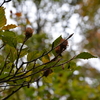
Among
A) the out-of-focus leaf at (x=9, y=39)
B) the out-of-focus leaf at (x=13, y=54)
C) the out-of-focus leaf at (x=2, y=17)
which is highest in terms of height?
the out-of-focus leaf at (x=2, y=17)

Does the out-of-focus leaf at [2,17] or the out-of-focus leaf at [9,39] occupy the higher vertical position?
the out-of-focus leaf at [2,17]

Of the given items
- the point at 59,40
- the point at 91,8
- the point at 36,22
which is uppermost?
the point at 91,8

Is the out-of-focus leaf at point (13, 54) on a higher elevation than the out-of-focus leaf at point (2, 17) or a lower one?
lower

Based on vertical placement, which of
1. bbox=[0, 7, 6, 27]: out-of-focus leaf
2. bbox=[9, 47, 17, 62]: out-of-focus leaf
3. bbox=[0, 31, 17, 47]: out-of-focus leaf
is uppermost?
bbox=[0, 7, 6, 27]: out-of-focus leaf

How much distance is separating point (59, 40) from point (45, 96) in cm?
104

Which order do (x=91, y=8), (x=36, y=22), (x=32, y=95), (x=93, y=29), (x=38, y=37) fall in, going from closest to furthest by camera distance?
(x=32, y=95)
(x=38, y=37)
(x=36, y=22)
(x=91, y=8)
(x=93, y=29)

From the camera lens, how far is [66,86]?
5.49 feet

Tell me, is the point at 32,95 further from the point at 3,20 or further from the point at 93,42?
the point at 93,42

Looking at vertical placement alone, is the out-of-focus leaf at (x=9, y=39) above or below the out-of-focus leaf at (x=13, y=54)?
above

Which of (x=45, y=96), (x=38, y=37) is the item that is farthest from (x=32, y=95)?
(x=38, y=37)

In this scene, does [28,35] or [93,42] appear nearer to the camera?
[28,35]

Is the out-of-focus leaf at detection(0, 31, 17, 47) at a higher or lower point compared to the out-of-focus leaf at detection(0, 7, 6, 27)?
lower

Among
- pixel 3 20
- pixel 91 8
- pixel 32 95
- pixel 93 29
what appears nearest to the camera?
pixel 3 20

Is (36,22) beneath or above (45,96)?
above
